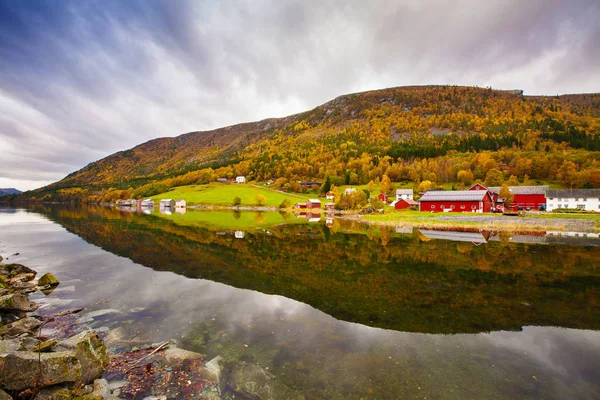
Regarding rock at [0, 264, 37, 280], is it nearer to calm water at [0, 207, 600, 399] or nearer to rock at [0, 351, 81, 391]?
calm water at [0, 207, 600, 399]

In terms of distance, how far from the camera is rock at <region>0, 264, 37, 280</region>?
19672 millimetres

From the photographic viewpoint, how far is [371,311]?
1422cm

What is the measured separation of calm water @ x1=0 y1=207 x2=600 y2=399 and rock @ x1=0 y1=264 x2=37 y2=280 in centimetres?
172

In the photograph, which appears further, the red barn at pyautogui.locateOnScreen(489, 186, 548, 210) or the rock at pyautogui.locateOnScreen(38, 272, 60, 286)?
the red barn at pyautogui.locateOnScreen(489, 186, 548, 210)

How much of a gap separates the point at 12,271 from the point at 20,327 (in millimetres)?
13348

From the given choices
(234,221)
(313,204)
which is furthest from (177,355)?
(313,204)

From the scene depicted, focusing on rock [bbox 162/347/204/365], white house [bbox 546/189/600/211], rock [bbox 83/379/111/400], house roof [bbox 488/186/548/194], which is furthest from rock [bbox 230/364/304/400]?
house roof [bbox 488/186/548/194]

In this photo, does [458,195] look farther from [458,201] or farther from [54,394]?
[54,394]

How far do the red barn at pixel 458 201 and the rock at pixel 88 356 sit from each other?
7617 centimetres

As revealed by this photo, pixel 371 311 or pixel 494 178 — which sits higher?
pixel 494 178

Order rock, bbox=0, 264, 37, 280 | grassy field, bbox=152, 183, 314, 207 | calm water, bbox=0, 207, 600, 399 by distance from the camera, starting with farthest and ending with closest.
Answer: grassy field, bbox=152, 183, 314, 207 → rock, bbox=0, 264, 37, 280 → calm water, bbox=0, 207, 600, 399

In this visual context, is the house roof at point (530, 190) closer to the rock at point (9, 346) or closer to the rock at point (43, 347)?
the rock at point (43, 347)

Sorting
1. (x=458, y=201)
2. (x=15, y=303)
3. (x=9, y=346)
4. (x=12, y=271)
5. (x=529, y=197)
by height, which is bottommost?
(x=12, y=271)

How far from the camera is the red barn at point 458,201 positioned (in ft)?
228
